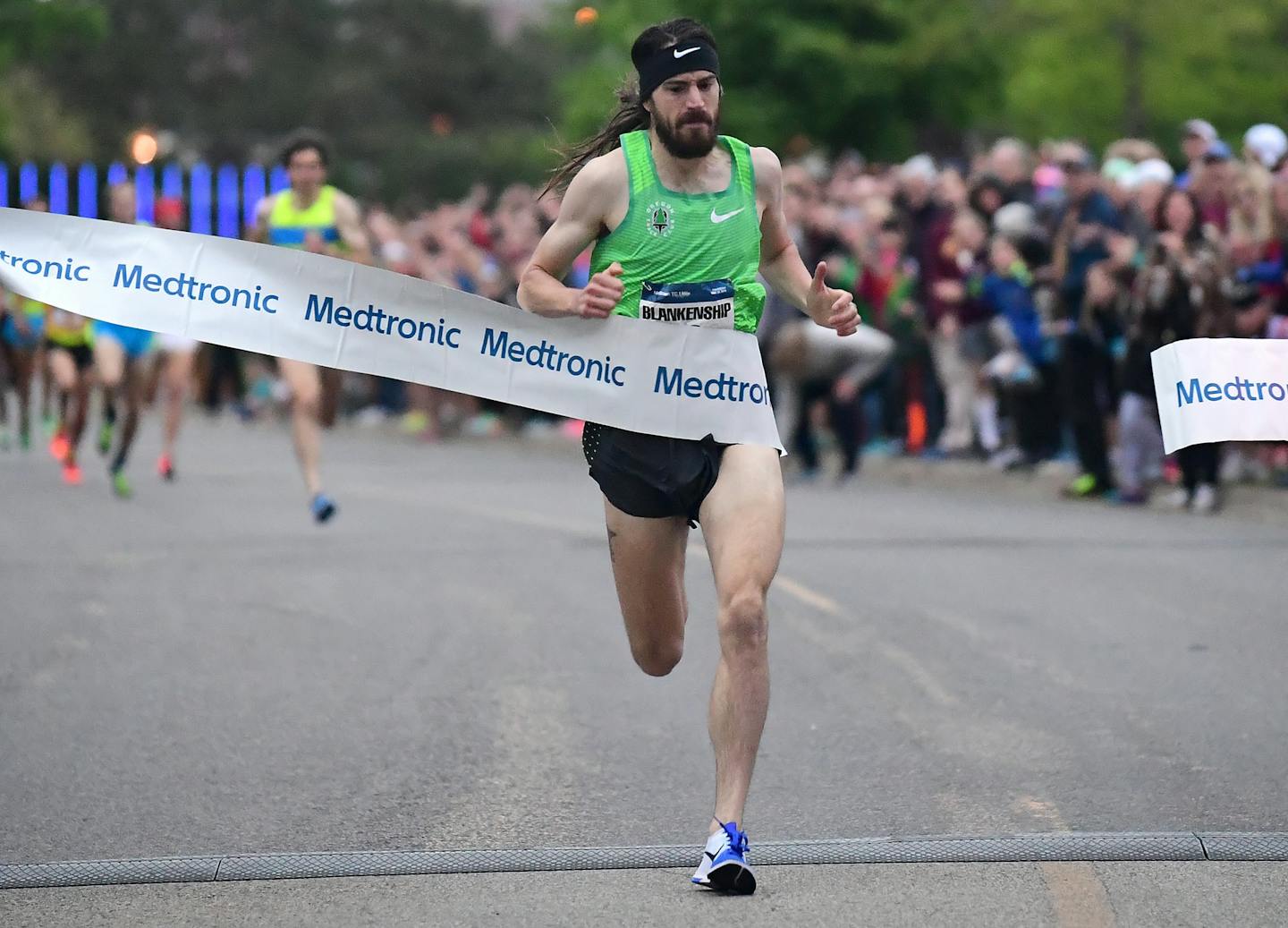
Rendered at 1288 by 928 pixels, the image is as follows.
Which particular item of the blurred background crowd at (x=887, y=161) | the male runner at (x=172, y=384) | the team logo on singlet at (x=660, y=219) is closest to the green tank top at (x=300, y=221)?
the blurred background crowd at (x=887, y=161)

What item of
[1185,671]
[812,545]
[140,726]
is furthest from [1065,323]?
[140,726]

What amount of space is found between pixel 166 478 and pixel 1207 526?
27.3ft

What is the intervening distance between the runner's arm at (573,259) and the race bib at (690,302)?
0.47 feet

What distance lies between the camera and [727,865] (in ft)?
18.7

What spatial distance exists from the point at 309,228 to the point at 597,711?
19.8 feet

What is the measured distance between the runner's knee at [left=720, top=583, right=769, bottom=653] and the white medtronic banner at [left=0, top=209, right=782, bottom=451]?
28.3 inches

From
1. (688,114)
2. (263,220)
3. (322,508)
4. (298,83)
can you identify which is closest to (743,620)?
(688,114)

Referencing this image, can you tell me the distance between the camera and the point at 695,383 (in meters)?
6.32

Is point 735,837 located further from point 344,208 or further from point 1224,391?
point 344,208

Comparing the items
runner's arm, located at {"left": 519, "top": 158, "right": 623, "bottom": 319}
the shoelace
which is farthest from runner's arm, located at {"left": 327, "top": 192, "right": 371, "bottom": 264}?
the shoelace

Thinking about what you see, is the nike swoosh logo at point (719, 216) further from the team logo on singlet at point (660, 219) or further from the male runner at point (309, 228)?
the male runner at point (309, 228)

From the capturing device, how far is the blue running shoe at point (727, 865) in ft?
18.7

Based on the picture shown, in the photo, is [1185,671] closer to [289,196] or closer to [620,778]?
Result: [620,778]

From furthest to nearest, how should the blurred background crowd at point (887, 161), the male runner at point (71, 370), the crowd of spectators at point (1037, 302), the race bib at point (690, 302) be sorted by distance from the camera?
the male runner at point (71, 370)
the blurred background crowd at point (887, 161)
the crowd of spectators at point (1037, 302)
the race bib at point (690, 302)
